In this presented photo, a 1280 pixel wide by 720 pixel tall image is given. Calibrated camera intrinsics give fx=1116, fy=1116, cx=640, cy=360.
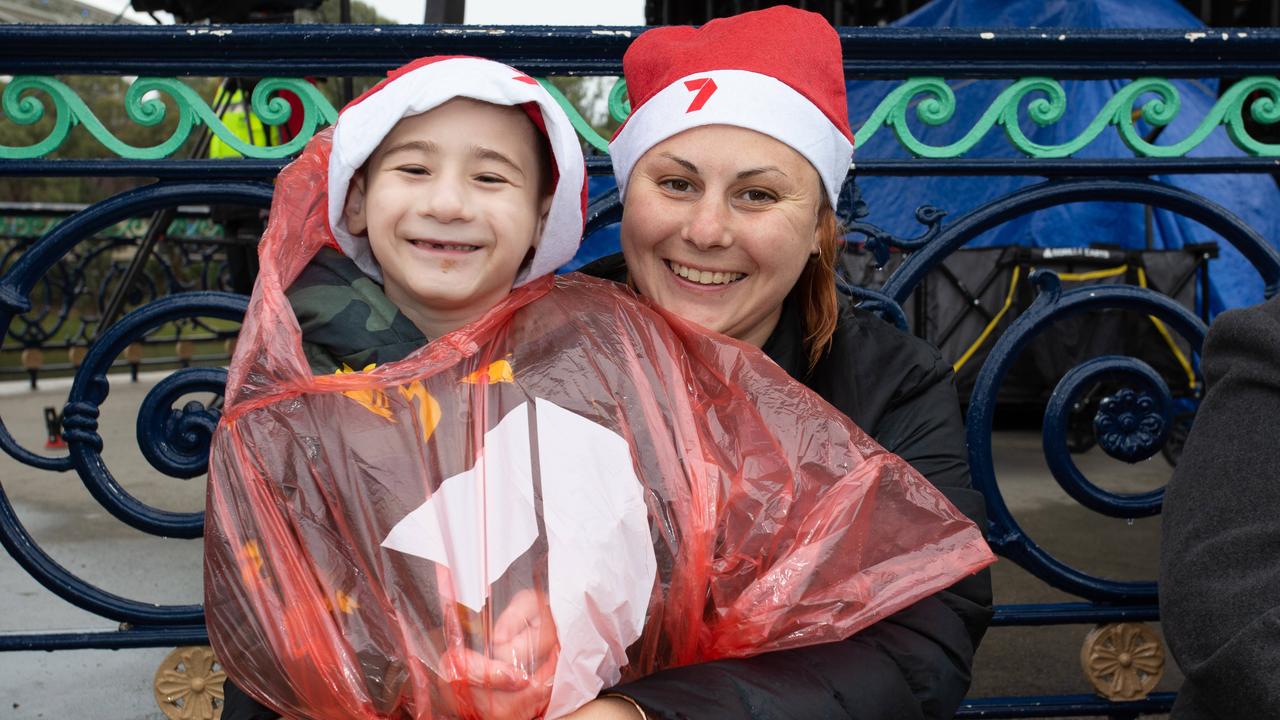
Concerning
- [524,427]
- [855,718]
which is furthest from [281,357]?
[855,718]

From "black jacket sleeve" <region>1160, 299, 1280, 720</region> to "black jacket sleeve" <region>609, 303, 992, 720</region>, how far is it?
252mm

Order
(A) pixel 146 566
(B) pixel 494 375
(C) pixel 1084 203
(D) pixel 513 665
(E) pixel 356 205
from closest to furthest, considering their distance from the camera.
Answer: (D) pixel 513 665
(B) pixel 494 375
(E) pixel 356 205
(A) pixel 146 566
(C) pixel 1084 203

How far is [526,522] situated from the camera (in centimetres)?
115

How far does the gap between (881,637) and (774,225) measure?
0.59m

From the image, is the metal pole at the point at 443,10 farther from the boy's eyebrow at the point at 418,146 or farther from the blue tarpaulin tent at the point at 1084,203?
the boy's eyebrow at the point at 418,146

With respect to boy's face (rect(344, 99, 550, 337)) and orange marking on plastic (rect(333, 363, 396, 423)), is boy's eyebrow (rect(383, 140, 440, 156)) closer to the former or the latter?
boy's face (rect(344, 99, 550, 337))

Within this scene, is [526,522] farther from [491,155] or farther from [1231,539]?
[1231,539]

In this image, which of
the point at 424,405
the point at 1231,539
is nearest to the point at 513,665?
the point at 424,405

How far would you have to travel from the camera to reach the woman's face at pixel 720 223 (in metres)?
1.59

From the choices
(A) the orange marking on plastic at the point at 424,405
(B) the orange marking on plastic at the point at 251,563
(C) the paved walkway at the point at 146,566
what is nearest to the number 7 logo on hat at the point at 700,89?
(A) the orange marking on plastic at the point at 424,405

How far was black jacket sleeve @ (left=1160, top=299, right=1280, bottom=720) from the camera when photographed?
130 centimetres

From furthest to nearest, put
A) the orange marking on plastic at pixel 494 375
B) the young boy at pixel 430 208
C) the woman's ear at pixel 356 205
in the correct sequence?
1. the woman's ear at pixel 356 205
2. the young boy at pixel 430 208
3. the orange marking on plastic at pixel 494 375

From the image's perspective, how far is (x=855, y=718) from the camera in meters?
1.32

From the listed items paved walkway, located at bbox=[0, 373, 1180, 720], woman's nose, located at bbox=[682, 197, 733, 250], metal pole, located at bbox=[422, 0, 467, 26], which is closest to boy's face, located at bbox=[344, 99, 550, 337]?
woman's nose, located at bbox=[682, 197, 733, 250]
